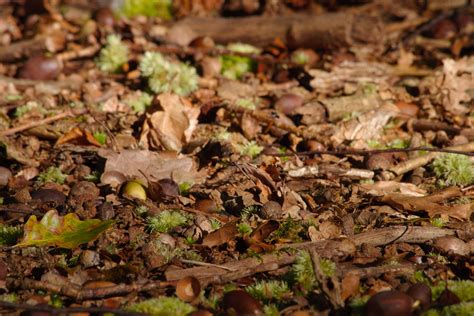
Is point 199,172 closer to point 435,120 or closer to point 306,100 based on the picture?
point 306,100

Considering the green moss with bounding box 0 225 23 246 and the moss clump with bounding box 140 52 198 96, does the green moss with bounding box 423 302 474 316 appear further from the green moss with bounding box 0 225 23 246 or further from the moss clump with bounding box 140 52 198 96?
the moss clump with bounding box 140 52 198 96

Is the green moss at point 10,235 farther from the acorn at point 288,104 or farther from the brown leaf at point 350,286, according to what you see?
the acorn at point 288,104

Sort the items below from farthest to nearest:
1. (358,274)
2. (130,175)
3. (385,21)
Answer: (385,21)
(130,175)
(358,274)

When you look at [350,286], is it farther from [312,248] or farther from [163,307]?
[163,307]

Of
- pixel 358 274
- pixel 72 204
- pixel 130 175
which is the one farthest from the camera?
pixel 130 175

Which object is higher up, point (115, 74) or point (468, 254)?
point (115, 74)

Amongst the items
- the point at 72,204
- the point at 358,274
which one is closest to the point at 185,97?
the point at 72,204
